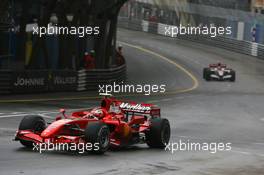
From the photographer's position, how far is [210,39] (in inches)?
2633

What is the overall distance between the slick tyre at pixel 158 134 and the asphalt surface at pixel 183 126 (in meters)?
0.27

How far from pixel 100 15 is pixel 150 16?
32600 mm

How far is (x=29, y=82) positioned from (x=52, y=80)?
5.68 ft

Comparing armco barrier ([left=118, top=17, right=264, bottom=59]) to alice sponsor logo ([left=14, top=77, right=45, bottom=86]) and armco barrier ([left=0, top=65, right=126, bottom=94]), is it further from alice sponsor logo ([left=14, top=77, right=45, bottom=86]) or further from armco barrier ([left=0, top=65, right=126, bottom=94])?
alice sponsor logo ([left=14, top=77, right=45, bottom=86])

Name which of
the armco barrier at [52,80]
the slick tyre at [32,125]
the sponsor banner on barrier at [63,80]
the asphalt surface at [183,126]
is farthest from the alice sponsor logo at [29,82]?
the slick tyre at [32,125]

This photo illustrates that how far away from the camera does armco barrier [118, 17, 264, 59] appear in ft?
204

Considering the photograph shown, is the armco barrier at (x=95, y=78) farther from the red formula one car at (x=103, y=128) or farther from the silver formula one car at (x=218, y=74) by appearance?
the red formula one car at (x=103, y=128)

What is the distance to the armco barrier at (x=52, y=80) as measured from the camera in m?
29.8

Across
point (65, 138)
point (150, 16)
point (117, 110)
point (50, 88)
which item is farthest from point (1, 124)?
point (150, 16)

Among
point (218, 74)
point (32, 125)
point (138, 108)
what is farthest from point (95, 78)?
point (32, 125)

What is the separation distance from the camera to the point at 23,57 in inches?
1558

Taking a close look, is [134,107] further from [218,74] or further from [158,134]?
[218,74]

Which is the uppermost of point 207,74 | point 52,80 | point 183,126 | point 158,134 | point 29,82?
point 158,134

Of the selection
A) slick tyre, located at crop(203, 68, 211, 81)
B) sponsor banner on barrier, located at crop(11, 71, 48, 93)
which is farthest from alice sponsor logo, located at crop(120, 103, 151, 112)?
slick tyre, located at crop(203, 68, 211, 81)
